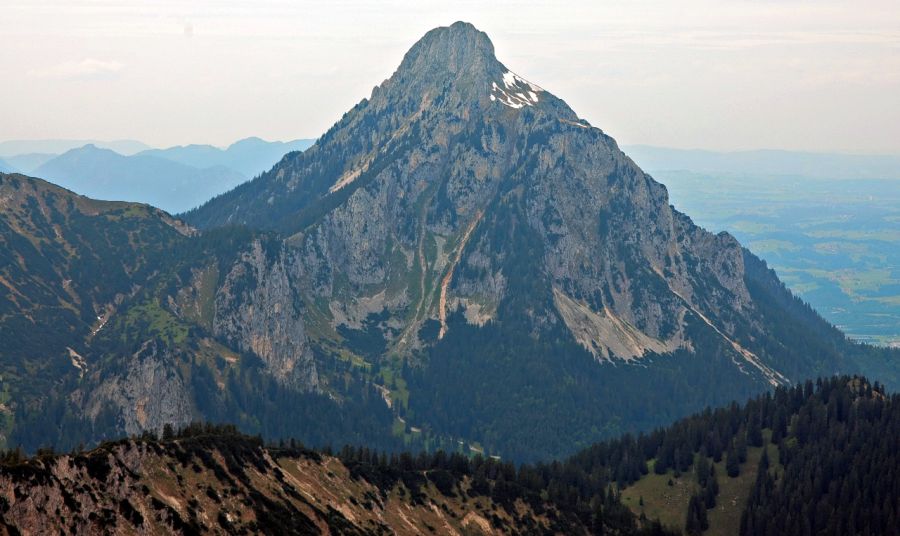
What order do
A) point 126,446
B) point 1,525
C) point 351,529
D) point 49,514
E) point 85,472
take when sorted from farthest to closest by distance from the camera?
1. point 351,529
2. point 126,446
3. point 85,472
4. point 49,514
5. point 1,525

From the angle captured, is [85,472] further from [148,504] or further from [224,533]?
[224,533]

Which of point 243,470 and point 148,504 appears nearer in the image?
point 148,504

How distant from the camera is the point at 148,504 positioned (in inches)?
6339

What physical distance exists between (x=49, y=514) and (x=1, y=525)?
10.1 meters

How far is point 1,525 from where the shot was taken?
439 ft

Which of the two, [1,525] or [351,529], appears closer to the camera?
[1,525]

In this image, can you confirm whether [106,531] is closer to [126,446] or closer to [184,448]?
[126,446]

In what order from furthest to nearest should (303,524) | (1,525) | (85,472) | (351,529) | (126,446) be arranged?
(351,529) < (303,524) < (126,446) < (85,472) < (1,525)

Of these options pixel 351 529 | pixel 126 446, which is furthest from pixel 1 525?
pixel 351 529

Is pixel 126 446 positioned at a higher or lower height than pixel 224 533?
higher

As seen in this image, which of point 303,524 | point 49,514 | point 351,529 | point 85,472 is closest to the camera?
point 49,514

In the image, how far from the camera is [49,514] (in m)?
144

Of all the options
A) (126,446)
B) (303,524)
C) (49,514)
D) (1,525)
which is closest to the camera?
(1,525)

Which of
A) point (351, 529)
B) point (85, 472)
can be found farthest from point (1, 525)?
point (351, 529)
